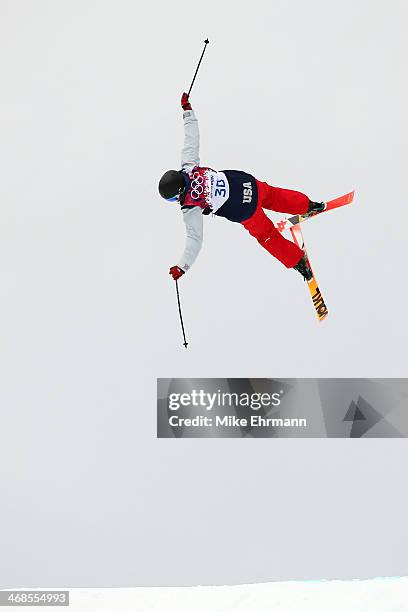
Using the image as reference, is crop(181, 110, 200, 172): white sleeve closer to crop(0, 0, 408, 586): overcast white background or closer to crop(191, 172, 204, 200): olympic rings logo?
crop(191, 172, 204, 200): olympic rings logo

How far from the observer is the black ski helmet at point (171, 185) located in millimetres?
3658

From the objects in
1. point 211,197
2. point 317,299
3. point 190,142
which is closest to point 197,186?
point 211,197

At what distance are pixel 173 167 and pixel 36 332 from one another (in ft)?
3.44

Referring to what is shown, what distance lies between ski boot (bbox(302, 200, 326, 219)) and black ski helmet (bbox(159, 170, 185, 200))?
0.71m

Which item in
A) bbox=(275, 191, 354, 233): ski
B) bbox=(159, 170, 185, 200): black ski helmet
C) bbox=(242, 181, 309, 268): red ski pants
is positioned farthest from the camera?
bbox=(275, 191, 354, 233): ski

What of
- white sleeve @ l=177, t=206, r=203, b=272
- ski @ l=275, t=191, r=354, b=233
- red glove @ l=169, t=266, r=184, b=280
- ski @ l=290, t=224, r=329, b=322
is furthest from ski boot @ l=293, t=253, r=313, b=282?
red glove @ l=169, t=266, r=184, b=280

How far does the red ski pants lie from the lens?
3861mm

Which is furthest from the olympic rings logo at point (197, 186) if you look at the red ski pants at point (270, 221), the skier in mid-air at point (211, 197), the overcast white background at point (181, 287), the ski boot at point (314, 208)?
the ski boot at point (314, 208)

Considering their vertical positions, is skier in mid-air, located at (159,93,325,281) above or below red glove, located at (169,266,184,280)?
above

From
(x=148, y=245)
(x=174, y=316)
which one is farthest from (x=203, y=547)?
(x=148, y=245)

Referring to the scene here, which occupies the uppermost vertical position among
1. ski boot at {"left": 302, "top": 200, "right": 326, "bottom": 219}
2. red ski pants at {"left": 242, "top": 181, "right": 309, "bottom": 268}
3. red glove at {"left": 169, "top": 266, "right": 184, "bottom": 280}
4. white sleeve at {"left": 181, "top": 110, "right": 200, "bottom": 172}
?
white sleeve at {"left": 181, "top": 110, "right": 200, "bottom": 172}

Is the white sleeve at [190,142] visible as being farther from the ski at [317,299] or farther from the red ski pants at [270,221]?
the ski at [317,299]

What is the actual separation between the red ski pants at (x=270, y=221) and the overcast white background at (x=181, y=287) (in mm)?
181

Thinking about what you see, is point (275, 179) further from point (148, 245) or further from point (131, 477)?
point (131, 477)
